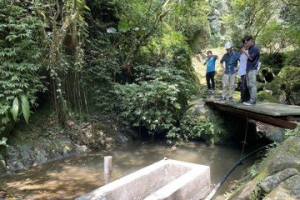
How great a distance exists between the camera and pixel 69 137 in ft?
31.0

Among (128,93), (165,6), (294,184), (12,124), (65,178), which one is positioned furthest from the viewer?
(165,6)

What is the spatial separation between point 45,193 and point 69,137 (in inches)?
126

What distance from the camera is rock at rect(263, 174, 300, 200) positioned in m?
3.66

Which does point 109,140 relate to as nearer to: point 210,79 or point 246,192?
point 210,79

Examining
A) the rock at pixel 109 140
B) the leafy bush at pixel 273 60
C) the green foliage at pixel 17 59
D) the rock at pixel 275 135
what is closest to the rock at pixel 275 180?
the green foliage at pixel 17 59

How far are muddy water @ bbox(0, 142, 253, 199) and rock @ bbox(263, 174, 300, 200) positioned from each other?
10.1 ft

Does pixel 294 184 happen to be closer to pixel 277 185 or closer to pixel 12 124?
pixel 277 185

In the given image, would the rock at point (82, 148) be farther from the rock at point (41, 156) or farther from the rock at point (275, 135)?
the rock at point (275, 135)

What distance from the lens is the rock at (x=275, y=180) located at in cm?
404

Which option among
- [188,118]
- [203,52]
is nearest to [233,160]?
[188,118]

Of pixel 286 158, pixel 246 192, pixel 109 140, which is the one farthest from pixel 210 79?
pixel 246 192

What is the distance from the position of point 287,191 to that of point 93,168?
543 centimetres

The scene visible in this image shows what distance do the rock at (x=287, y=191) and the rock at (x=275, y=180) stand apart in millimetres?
132

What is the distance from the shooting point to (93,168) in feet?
26.3
